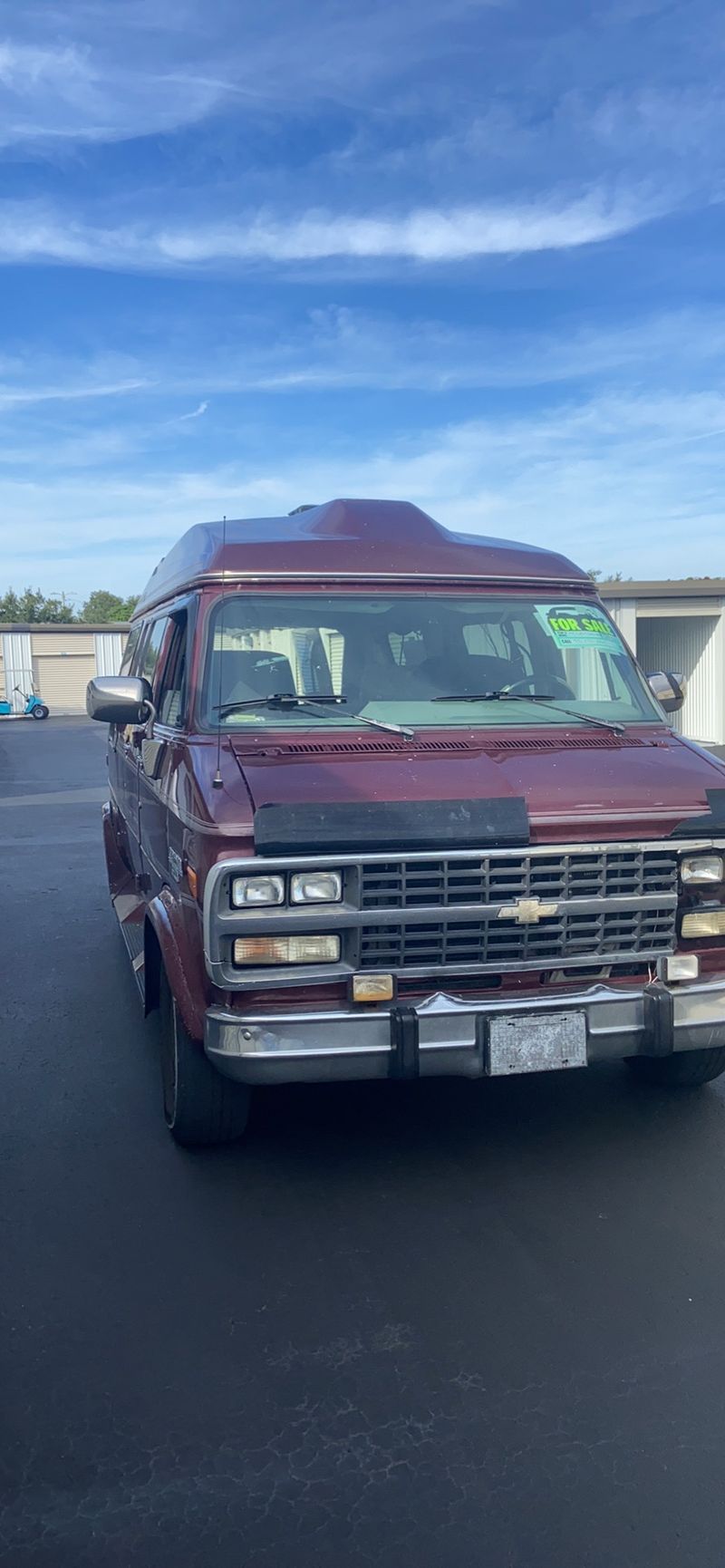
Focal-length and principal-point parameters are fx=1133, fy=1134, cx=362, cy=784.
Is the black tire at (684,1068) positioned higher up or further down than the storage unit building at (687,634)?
further down

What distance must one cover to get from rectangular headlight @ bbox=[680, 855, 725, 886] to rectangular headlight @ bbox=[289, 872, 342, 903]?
1.26 meters

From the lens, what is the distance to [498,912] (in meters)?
3.81

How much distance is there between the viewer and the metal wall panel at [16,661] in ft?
146

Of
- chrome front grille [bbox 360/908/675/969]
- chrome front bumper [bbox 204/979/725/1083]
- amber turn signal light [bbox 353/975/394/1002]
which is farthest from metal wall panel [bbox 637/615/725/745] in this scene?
amber turn signal light [bbox 353/975/394/1002]

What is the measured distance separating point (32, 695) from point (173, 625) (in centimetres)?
4070

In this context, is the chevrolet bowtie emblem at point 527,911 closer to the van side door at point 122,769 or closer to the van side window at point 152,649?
the van side window at point 152,649

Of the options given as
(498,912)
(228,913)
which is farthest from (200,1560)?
(498,912)

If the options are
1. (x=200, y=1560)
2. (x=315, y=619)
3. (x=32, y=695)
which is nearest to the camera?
(x=200, y=1560)

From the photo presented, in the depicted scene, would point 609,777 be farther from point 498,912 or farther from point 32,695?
point 32,695

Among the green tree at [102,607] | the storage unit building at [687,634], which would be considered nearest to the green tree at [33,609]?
the green tree at [102,607]

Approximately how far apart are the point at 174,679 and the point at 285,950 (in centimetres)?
189

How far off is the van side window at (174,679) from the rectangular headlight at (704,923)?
2.15 m

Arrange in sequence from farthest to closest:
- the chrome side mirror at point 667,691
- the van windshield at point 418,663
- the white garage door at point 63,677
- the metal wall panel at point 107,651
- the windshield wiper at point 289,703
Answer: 1. the metal wall panel at point 107,651
2. the white garage door at point 63,677
3. the chrome side mirror at point 667,691
4. the van windshield at point 418,663
5. the windshield wiper at point 289,703

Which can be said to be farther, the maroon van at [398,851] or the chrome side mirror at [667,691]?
the chrome side mirror at [667,691]
